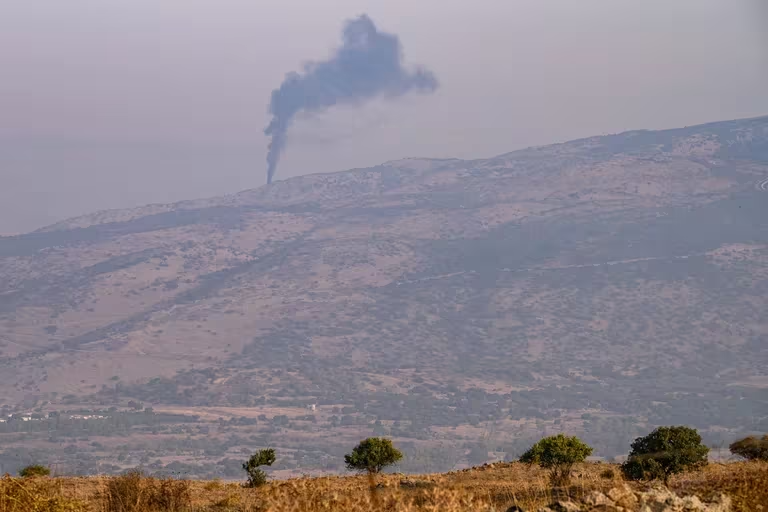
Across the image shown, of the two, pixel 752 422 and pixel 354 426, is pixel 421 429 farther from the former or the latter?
pixel 752 422

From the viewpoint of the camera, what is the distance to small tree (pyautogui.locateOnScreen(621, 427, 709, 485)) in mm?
22692

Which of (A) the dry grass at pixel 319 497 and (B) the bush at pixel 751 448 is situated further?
(B) the bush at pixel 751 448

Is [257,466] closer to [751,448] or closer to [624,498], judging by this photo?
[751,448]

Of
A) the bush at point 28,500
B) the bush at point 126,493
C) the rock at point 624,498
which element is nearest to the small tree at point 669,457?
the bush at point 126,493

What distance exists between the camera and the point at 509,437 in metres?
184

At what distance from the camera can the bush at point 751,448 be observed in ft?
86.1

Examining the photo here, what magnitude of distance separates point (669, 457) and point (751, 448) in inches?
288

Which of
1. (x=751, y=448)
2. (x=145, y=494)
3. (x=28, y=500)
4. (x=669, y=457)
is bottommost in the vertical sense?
(x=751, y=448)

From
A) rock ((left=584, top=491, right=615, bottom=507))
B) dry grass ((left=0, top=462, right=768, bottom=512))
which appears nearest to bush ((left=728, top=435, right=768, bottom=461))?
dry grass ((left=0, top=462, right=768, bottom=512))

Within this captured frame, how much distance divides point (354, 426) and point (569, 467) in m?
173

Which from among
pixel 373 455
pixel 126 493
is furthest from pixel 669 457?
pixel 126 493

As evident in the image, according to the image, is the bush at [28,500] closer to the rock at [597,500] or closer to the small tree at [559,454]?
the rock at [597,500]

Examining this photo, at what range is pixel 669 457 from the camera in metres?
23.2

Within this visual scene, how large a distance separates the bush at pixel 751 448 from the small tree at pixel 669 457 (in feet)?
4.77
